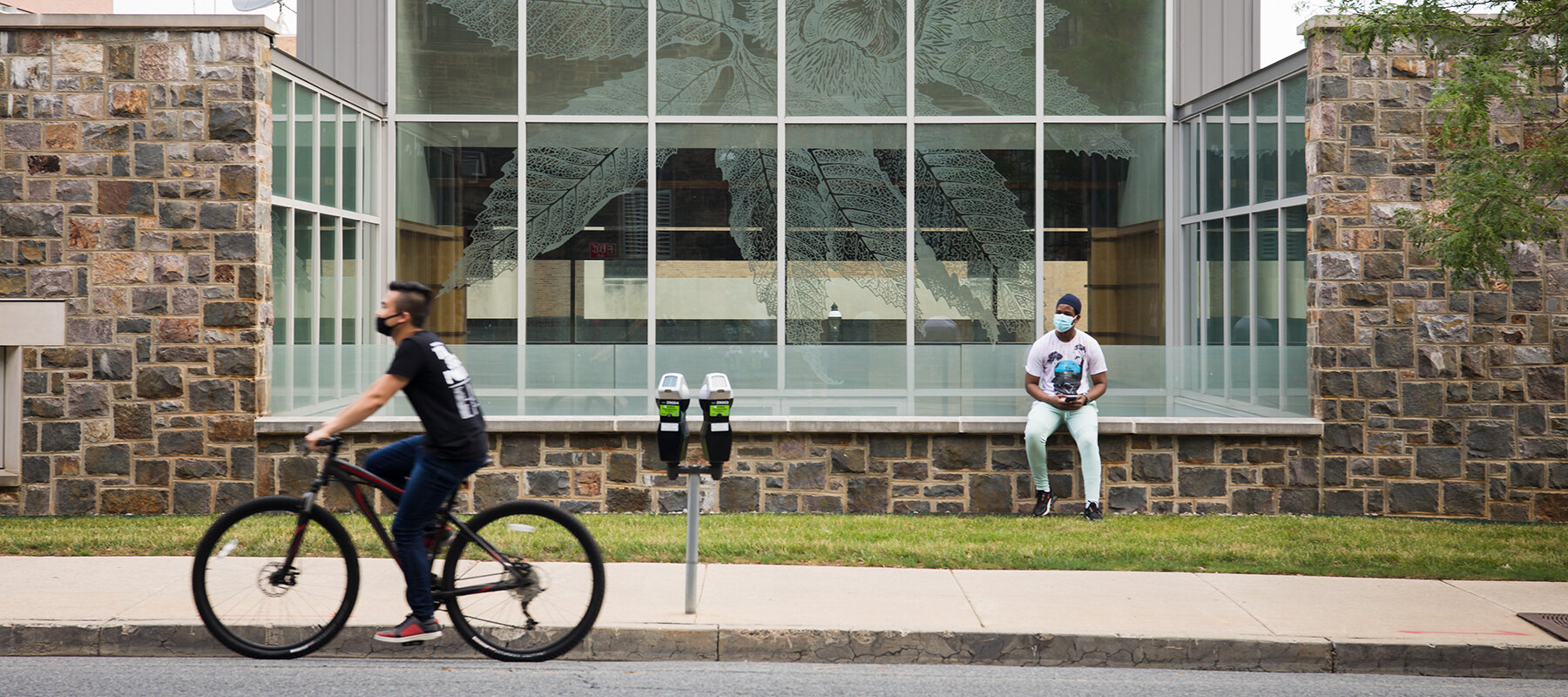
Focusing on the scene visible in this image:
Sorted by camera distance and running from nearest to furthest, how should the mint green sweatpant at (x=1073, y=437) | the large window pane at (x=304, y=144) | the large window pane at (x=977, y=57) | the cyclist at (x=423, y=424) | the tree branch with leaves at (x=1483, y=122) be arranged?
the cyclist at (x=423, y=424) < the tree branch with leaves at (x=1483, y=122) < the mint green sweatpant at (x=1073, y=437) < the large window pane at (x=304, y=144) < the large window pane at (x=977, y=57)

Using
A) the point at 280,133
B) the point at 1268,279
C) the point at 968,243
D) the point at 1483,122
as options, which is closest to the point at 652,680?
the point at 1483,122

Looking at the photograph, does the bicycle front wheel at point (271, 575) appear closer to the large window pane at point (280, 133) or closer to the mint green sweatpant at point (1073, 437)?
the large window pane at point (280, 133)

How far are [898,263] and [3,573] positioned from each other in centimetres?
771

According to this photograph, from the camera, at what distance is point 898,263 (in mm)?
12211

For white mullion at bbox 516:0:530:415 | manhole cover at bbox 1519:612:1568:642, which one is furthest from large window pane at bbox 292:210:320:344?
manhole cover at bbox 1519:612:1568:642

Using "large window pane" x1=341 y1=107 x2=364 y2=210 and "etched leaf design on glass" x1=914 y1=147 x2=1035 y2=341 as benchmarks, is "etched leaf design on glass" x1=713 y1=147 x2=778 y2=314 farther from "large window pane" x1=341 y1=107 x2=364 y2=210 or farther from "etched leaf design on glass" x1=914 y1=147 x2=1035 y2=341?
"large window pane" x1=341 y1=107 x2=364 y2=210

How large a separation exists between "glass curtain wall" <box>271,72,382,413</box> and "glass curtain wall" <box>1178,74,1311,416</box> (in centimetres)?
691

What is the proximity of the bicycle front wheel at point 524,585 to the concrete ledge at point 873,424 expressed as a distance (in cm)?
409

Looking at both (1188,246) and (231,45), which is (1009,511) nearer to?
(1188,246)

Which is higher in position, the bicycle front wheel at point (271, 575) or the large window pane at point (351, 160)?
the large window pane at point (351, 160)

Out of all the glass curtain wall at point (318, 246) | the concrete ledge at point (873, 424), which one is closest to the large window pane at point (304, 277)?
the glass curtain wall at point (318, 246)

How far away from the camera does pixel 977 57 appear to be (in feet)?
40.6

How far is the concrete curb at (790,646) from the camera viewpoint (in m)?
5.88

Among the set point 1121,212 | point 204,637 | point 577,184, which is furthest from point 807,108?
point 204,637
